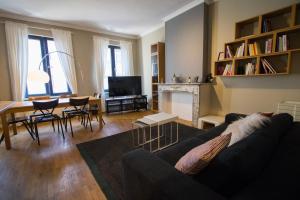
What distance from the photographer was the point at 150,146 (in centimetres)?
243

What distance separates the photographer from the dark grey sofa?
0.74 metres

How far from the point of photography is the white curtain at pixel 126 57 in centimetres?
551

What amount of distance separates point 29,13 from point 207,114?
494 centimetres

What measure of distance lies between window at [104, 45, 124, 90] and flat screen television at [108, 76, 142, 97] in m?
0.50

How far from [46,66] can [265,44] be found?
5202mm

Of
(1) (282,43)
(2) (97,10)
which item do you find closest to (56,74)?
(2) (97,10)

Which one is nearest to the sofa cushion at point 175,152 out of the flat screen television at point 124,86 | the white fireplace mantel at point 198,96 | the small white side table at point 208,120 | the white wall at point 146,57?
the small white side table at point 208,120

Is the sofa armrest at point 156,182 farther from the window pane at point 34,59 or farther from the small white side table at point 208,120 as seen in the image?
the window pane at point 34,59

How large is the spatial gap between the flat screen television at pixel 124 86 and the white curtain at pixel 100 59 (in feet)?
1.35

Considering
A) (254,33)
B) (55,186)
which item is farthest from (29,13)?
(254,33)

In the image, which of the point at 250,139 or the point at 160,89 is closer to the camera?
the point at 250,139

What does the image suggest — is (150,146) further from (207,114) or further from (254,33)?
(254,33)

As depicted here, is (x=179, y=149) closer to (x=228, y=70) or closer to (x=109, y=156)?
(x=109, y=156)

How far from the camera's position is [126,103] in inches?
209
